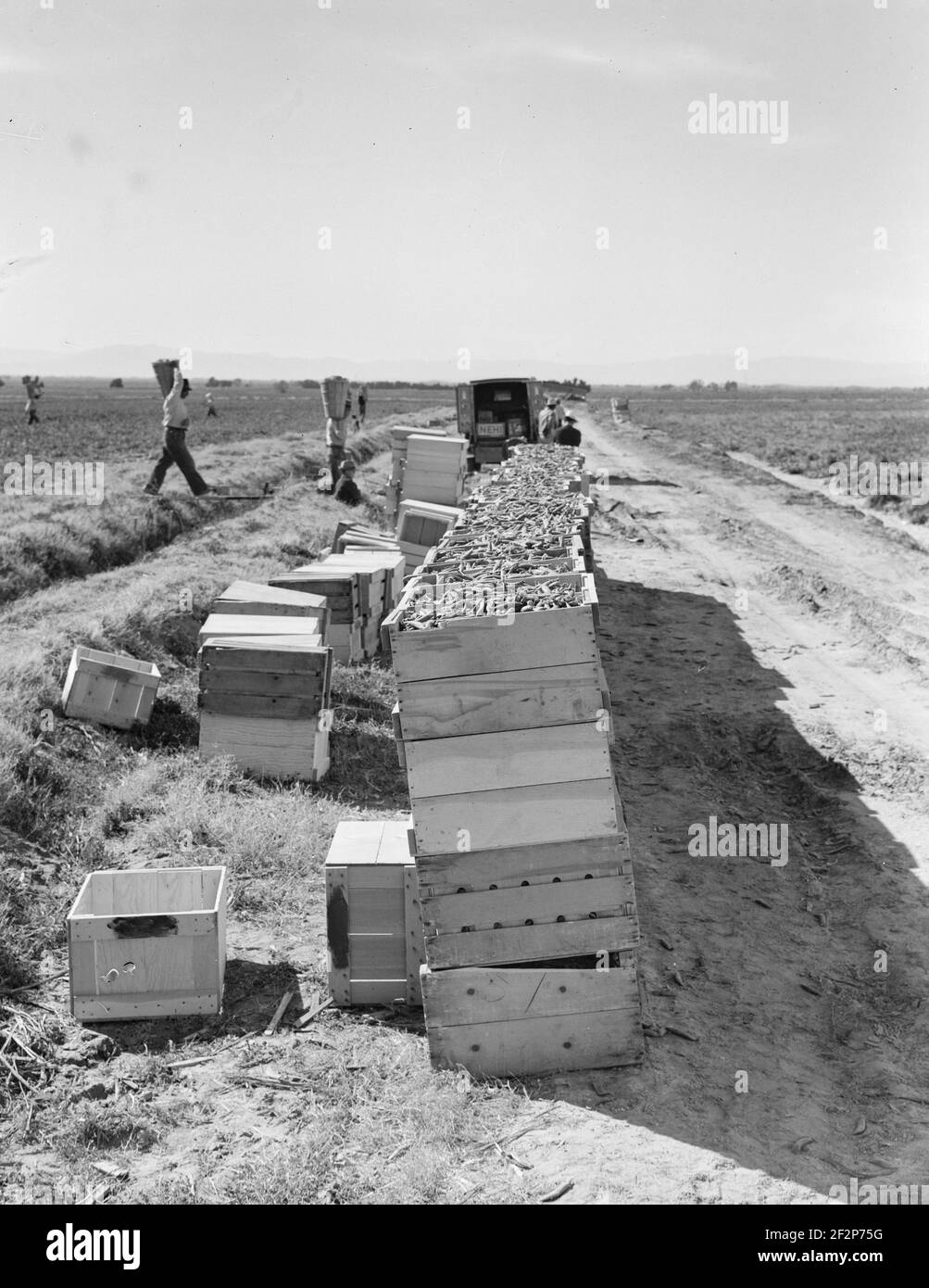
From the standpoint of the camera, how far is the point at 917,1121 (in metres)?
4.96

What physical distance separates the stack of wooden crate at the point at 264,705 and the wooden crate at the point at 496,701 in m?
3.47

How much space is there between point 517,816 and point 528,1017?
0.89 metres

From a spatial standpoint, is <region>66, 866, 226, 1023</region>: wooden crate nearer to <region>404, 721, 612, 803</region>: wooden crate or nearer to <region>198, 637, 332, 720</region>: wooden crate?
<region>404, 721, 612, 803</region>: wooden crate

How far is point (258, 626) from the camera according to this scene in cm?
920

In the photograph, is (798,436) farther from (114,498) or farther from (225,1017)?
(225,1017)

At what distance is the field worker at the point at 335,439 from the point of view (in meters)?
22.2

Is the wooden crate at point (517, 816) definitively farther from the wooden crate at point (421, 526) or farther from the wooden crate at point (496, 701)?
the wooden crate at point (421, 526)

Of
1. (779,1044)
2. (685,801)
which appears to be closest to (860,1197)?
(779,1044)

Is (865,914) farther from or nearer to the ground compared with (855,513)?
nearer to the ground

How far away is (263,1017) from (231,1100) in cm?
73

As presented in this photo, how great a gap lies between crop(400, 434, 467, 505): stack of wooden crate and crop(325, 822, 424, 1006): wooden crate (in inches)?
405

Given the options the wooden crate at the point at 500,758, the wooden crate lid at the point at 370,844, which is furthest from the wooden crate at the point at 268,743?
the wooden crate at the point at 500,758

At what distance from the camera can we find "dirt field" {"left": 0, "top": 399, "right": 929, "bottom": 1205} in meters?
4.54

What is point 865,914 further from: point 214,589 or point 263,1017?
point 214,589
